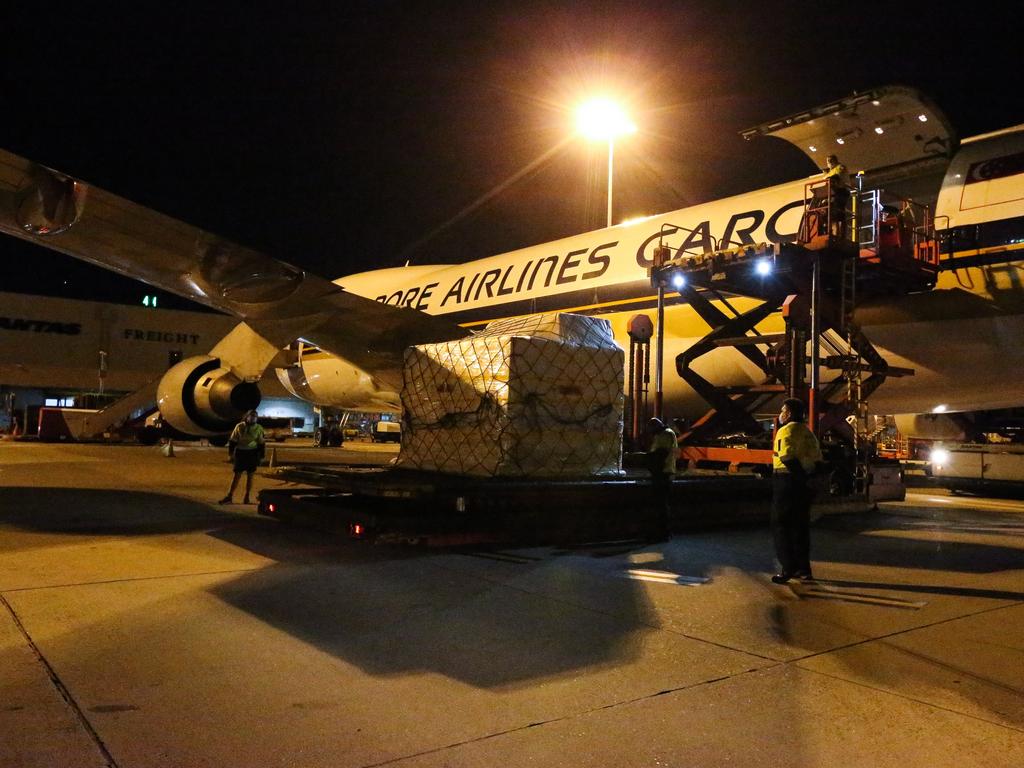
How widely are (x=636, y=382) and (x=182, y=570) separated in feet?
21.7

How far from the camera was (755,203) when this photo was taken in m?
11.4

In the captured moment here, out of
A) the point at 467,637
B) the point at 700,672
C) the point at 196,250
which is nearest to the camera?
the point at 700,672

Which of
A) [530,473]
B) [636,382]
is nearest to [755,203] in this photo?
[636,382]

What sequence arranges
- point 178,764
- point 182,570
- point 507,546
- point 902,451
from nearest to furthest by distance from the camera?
point 178,764, point 182,570, point 507,546, point 902,451

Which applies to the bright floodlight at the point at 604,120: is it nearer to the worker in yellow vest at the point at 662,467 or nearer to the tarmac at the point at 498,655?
the worker in yellow vest at the point at 662,467

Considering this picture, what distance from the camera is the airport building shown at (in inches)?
1594

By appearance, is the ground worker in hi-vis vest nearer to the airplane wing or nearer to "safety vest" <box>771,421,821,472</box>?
"safety vest" <box>771,421,821,472</box>

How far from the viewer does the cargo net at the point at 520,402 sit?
307 inches

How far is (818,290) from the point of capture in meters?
9.12

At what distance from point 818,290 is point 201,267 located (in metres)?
7.30

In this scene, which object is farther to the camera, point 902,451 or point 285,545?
point 902,451

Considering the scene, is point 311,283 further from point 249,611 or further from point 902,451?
point 902,451

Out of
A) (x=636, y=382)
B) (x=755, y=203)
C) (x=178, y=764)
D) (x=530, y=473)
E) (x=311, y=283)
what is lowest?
(x=178, y=764)

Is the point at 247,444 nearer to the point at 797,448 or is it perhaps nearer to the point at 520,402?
the point at 520,402
